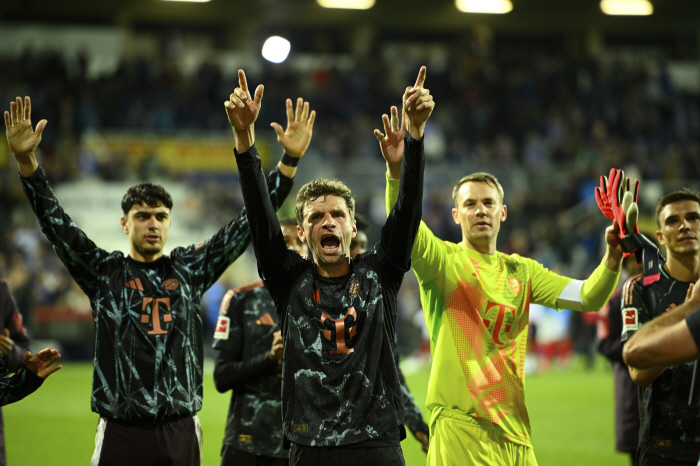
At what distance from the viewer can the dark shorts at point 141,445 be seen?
11.9 feet

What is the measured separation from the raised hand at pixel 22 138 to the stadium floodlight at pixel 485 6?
22.4m

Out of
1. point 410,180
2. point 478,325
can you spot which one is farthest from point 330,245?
point 478,325

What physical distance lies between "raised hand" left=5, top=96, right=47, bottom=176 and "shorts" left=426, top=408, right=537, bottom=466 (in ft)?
8.61

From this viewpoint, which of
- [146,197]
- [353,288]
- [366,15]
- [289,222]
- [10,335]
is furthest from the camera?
[366,15]

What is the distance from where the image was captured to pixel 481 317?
3.85m

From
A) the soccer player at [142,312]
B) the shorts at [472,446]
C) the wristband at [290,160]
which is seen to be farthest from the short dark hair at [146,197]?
the shorts at [472,446]

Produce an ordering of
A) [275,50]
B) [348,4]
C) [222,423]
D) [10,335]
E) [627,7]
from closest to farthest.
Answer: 1. [10,335]
2. [222,423]
3. [275,50]
4. [348,4]
5. [627,7]

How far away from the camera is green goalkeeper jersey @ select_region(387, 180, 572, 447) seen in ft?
12.2

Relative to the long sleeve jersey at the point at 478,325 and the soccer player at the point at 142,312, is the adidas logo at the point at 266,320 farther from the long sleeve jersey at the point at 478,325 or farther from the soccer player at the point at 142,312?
the long sleeve jersey at the point at 478,325

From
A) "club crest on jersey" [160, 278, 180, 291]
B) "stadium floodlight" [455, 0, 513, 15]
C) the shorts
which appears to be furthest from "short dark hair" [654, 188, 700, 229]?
"stadium floodlight" [455, 0, 513, 15]

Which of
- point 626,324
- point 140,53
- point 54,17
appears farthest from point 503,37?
point 626,324

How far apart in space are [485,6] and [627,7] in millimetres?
5132

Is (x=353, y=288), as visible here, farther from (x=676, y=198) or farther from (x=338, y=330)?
(x=676, y=198)

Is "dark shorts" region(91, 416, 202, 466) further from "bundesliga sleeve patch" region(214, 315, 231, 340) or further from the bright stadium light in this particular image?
the bright stadium light
